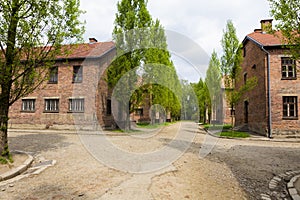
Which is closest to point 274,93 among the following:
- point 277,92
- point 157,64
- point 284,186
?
point 277,92

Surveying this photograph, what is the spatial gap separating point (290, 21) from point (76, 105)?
1745cm

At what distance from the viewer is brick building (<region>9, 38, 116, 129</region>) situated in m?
19.2

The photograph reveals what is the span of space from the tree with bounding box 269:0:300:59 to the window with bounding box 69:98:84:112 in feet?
54.8

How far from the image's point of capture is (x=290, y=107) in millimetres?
16188

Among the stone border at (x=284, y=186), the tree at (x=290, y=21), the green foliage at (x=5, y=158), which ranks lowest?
the stone border at (x=284, y=186)

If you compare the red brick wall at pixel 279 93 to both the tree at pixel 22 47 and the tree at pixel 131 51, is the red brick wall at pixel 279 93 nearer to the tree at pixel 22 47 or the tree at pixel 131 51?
the tree at pixel 131 51

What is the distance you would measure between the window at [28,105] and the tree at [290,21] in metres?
21.0

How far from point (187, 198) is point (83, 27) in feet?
22.8

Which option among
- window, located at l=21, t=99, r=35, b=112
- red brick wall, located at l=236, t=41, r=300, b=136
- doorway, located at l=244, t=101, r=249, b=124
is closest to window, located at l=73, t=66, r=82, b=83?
window, located at l=21, t=99, r=35, b=112

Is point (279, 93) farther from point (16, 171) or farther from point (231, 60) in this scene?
point (16, 171)

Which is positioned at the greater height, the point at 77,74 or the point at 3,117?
the point at 77,74

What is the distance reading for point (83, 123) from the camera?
18.9 metres

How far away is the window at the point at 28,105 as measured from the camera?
20705mm

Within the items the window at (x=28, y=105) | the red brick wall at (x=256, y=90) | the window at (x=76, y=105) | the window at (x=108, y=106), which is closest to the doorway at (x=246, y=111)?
the red brick wall at (x=256, y=90)
